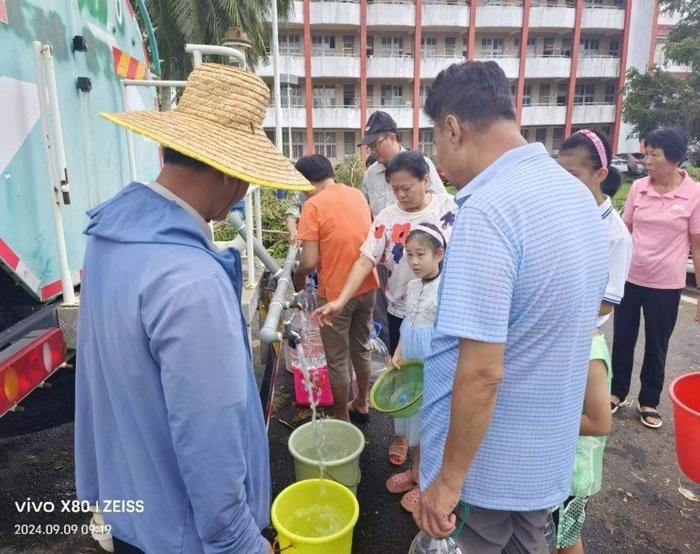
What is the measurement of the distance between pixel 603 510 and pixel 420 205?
2018mm

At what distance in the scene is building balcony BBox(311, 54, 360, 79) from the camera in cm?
2788

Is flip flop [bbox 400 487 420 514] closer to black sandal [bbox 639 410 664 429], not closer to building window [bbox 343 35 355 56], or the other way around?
black sandal [bbox 639 410 664 429]

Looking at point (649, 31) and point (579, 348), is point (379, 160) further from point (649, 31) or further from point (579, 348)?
point (649, 31)

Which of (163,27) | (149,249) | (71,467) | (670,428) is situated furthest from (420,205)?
(163,27)

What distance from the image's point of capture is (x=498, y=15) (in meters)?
28.7

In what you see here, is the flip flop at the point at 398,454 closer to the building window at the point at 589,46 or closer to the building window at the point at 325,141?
the building window at the point at 325,141

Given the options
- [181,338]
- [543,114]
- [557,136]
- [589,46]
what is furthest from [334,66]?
[181,338]

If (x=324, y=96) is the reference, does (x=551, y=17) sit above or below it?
above

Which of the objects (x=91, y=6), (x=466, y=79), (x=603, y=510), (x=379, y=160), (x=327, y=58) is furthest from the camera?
(x=327, y=58)

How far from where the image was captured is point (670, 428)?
3.46 meters

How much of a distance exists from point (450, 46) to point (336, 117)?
8.73m

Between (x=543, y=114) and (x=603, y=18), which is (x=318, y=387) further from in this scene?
(x=603, y=18)

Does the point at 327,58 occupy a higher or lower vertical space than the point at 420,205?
higher

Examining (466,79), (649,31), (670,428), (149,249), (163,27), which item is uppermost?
(649,31)
